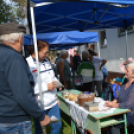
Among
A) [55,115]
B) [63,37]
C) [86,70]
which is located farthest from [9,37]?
[63,37]

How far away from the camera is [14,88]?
1.18 meters

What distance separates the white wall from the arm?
591 cm

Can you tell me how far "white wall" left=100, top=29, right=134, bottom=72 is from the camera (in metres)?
6.91

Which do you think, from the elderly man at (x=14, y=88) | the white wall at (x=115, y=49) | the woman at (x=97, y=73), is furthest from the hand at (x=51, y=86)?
the white wall at (x=115, y=49)

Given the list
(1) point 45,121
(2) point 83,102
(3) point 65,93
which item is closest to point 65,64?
(3) point 65,93

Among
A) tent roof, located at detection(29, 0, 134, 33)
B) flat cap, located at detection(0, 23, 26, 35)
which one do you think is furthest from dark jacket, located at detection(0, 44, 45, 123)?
tent roof, located at detection(29, 0, 134, 33)

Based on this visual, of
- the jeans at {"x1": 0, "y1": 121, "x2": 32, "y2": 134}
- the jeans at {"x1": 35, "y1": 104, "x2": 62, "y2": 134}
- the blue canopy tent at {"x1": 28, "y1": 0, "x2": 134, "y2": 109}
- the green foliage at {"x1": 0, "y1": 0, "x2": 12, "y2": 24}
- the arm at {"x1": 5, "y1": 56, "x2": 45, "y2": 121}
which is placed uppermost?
the green foliage at {"x1": 0, "y1": 0, "x2": 12, "y2": 24}

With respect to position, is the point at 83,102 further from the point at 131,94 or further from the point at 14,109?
the point at 14,109

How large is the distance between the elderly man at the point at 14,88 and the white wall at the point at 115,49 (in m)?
5.88

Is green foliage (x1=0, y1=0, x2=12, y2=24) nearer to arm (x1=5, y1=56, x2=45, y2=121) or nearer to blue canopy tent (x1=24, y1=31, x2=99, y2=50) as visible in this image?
blue canopy tent (x1=24, y1=31, x2=99, y2=50)

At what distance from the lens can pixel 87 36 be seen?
5.36 meters

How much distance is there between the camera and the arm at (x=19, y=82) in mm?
1178

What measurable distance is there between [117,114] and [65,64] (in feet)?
7.75

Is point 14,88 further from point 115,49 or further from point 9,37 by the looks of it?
point 115,49
